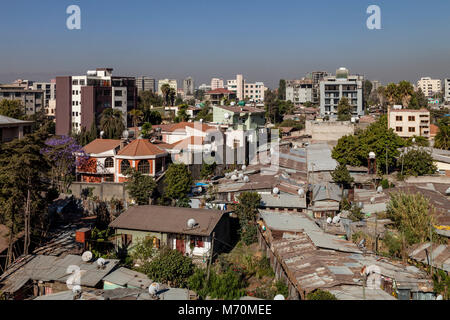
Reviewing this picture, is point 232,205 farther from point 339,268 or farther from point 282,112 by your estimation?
point 282,112

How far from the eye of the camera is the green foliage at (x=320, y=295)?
8.79m

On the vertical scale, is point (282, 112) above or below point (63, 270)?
above

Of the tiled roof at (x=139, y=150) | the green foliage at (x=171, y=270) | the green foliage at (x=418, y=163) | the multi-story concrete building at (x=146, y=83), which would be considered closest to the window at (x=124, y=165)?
the tiled roof at (x=139, y=150)

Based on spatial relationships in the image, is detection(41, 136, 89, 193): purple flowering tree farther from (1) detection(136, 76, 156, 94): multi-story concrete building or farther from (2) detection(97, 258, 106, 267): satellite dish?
(1) detection(136, 76, 156, 94): multi-story concrete building

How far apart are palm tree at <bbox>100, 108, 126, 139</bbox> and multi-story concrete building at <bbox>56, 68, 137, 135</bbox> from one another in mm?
3182

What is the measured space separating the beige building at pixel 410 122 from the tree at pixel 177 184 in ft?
83.2

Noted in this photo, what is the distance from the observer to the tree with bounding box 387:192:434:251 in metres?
13.9

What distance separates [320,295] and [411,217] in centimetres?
719

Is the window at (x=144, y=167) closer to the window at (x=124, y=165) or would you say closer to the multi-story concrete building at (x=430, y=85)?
the window at (x=124, y=165)

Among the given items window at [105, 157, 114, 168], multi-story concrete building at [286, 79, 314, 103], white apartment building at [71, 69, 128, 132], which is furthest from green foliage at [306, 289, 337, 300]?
multi-story concrete building at [286, 79, 314, 103]

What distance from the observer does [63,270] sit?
446 inches

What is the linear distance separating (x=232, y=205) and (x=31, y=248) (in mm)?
7755
